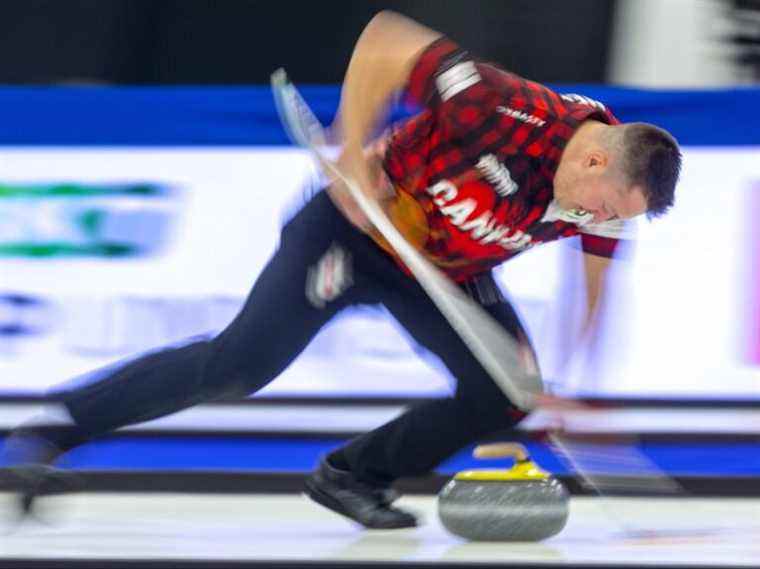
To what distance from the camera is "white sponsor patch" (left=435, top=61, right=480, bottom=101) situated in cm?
354

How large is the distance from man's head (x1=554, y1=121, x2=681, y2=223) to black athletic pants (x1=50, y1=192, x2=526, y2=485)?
0.46 meters

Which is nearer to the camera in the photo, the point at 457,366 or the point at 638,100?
the point at 457,366

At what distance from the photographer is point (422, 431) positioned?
384 cm

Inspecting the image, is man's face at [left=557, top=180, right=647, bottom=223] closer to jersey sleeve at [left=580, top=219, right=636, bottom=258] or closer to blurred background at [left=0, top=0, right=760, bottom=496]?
jersey sleeve at [left=580, top=219, right=636, bottom=258]

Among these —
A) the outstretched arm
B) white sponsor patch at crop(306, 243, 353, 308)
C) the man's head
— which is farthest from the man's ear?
white sponsor patch at crop(306, 243, 353, 308)

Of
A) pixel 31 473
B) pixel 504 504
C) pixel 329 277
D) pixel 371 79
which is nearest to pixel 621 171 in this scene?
pixel 371 79

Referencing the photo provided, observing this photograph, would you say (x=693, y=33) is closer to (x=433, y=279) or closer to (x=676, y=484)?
(x=676, y=484)

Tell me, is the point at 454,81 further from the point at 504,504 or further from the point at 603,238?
the point at 504,504

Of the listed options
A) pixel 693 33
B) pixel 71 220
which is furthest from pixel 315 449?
pixel 693 33

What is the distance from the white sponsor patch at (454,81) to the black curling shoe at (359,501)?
3.35ft

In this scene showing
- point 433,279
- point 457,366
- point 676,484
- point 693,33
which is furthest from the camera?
point 693,33

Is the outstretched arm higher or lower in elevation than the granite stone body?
higher

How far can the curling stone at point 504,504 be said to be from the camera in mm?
3791

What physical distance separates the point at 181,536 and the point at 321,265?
776 mm
